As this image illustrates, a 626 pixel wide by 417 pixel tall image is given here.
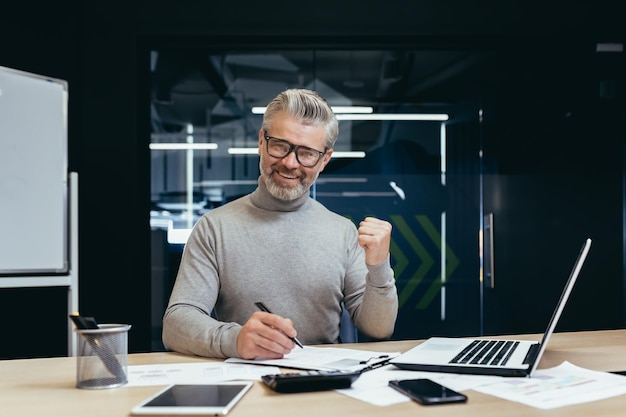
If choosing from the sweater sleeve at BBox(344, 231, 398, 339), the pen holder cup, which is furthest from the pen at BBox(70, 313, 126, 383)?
the sweater sleeve at BBox(344, 231, 398, 339)

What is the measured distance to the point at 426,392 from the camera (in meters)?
1.17

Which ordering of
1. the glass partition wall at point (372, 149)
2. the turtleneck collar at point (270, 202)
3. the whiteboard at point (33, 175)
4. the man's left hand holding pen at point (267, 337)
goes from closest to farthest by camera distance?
the man's left hand holding pen at point (267, 337), the turtleneck collar at point (270, 202), the whiteboard at point (33, 175), the glass partition wall at point (372, 149)

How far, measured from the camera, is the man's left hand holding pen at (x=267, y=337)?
1492mm

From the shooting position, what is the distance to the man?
1994 mm

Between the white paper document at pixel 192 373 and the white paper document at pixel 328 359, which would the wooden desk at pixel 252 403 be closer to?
the white paper document at pixel 192 373

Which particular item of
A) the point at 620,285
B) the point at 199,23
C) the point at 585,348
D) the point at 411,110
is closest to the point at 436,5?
the point at 411,110

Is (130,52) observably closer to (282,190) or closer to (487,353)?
(282,190)

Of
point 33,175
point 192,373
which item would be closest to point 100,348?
point 192,373

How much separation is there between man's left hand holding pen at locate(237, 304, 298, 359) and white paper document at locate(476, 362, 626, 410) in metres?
0.45

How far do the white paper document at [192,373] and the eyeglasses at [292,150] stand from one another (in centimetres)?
76

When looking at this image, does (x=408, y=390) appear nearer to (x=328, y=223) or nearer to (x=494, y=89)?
(x=328, y=223)

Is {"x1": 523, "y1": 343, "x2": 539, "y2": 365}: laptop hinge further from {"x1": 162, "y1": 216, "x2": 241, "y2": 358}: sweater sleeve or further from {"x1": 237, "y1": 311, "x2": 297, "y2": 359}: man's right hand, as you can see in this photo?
{"x1": 162, "y1": 216, "x2": 241, "y2": 358}: sweater sleeve

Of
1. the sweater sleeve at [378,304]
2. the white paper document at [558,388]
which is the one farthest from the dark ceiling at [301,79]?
the white paper document at [558,388]

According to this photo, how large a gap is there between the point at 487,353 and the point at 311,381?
0.49 metres
